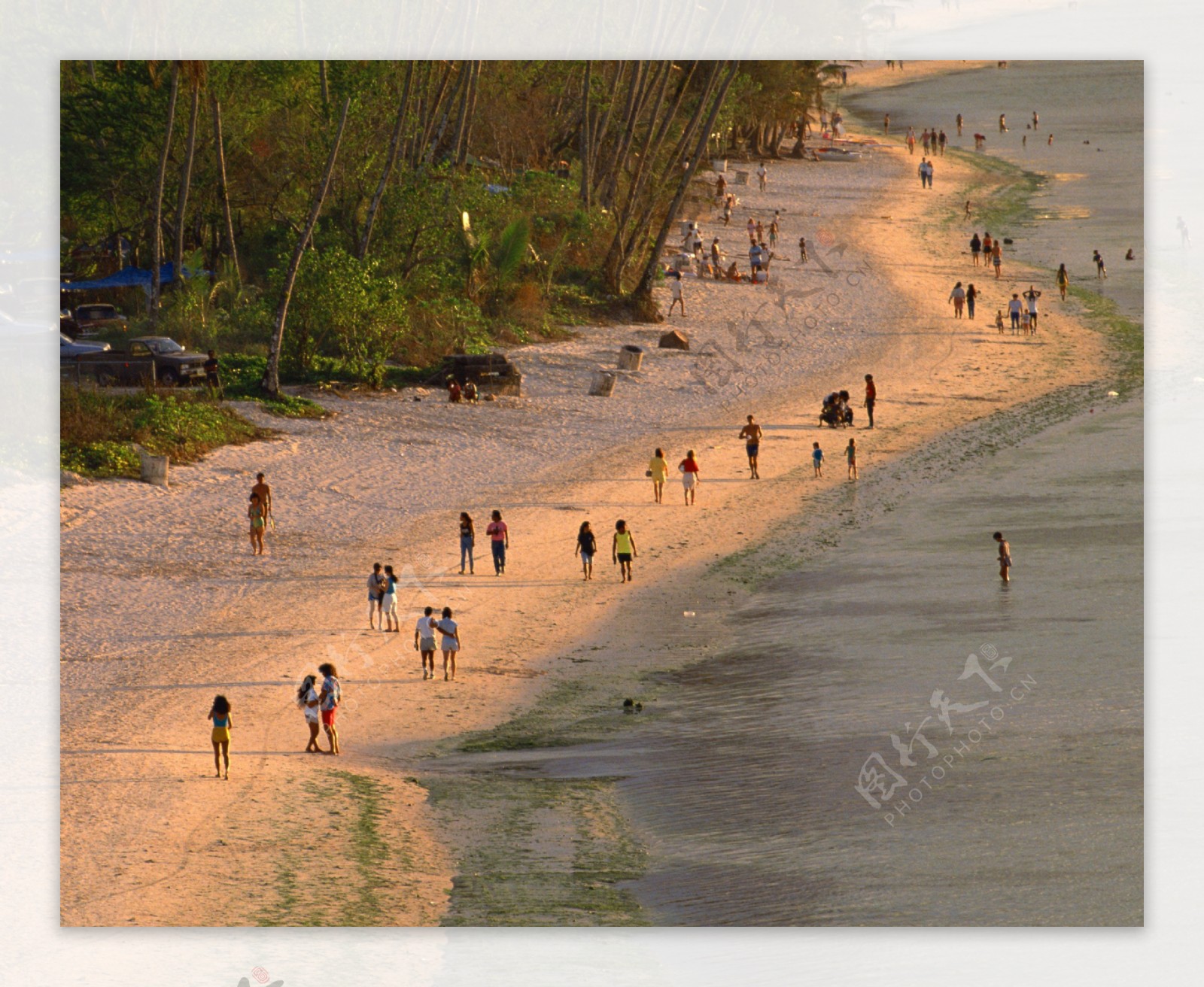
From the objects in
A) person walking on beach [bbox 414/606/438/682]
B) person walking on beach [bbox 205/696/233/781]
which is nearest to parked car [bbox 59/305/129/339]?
person walking on beach [bbox 414/606/438/682]

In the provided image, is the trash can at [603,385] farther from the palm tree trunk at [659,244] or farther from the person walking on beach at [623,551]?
the person walking on beach at [623,551]

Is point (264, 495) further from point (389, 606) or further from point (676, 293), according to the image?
point (676, 293)

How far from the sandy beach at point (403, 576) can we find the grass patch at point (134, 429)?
53 centimetres

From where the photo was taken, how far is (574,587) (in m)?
23.2

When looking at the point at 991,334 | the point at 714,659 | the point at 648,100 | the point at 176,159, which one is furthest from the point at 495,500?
the point at 648,100

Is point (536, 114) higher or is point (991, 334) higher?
point (536, 114)

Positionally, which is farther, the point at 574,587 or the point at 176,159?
the point at 176,159

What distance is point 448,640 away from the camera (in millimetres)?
19562

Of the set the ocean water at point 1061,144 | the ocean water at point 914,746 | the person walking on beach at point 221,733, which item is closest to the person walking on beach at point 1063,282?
the ocean water at point 1061,144

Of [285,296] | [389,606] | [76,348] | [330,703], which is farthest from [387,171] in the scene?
[330,703]

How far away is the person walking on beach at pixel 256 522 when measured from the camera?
22.8 m

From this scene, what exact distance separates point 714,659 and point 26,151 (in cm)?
1112

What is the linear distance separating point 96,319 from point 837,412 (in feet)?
52.1

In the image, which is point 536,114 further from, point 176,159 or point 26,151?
point 26,151
